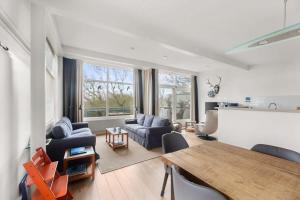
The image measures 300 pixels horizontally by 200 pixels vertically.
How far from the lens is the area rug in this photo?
2682 mm

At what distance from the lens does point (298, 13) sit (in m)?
2.10

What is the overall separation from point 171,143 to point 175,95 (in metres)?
4.94

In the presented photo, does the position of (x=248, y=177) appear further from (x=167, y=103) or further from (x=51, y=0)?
(x=167, y=103)

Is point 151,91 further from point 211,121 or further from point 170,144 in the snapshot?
point 170,144

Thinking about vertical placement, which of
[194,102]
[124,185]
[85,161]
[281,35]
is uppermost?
[281,35]

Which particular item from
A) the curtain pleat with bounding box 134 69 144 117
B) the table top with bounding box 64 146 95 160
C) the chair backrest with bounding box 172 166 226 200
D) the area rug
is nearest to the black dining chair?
the chair backrest with bounding box 172 166 226 200

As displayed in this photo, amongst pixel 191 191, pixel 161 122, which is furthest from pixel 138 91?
pixel 191 191

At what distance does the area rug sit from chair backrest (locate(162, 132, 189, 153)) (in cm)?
128

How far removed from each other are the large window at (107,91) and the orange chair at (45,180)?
3.55 m

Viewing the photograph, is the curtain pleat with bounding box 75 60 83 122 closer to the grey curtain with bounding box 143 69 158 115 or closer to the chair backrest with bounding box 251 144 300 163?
the grey curtain with bounding box 143 69 158 115

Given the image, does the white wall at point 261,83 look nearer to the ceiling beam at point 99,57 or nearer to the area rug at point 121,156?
the ceiling beam at point 99,57

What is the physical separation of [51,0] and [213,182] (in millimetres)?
2707

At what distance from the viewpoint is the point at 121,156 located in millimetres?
3104

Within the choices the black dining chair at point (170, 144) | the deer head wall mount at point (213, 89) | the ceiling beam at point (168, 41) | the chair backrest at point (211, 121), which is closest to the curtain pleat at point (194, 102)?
the deer head wall mount at point (213, 89)
